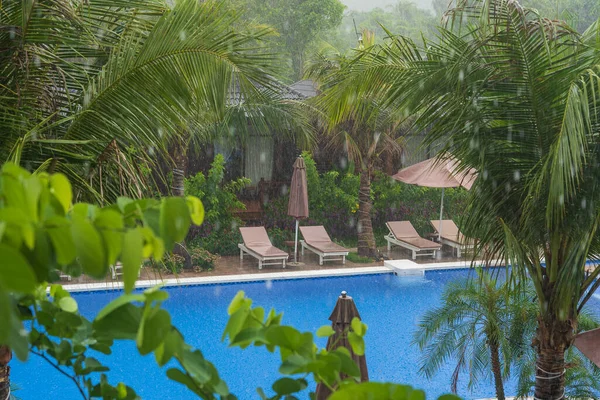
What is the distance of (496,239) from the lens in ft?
19.2

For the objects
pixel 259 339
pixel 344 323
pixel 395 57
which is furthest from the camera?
pixel 395 57

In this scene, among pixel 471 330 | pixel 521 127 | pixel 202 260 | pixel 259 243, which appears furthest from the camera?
pixel 259 243

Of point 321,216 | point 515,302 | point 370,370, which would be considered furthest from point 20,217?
point 321,216

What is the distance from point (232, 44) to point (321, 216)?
475 inches

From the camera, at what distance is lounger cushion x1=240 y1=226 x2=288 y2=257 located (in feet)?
44.0

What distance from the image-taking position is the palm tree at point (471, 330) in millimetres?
6766

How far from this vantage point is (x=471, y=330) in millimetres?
6832

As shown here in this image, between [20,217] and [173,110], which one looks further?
[173,110]

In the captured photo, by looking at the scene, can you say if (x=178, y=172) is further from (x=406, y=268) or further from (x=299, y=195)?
(x=406, y=268)

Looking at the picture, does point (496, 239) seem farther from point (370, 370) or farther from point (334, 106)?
point (370, 370)

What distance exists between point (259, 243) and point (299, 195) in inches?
55.2

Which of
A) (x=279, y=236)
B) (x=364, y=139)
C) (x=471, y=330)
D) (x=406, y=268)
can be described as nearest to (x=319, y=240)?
(x=279, y=236)

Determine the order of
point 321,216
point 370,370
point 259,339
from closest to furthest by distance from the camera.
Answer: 1. point 259,339
2. point 370,370
3. point 321,216

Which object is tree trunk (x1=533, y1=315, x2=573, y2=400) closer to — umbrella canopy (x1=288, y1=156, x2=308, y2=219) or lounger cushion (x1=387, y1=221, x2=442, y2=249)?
lounger cushion (x1=387, y1=221, x2=442, y2=249)
